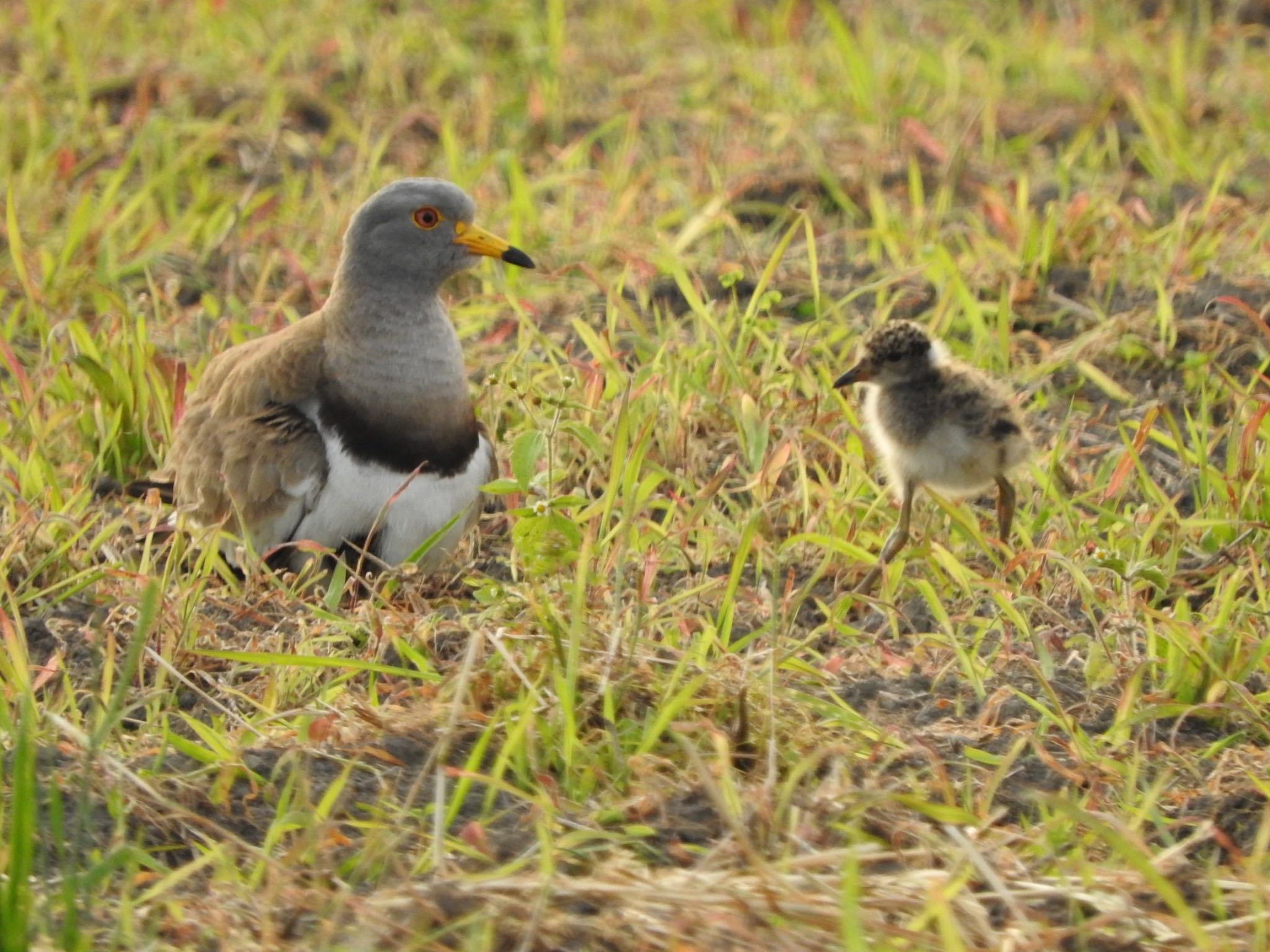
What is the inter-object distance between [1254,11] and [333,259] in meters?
4.68

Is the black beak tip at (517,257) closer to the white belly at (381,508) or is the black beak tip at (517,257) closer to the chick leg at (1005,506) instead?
the white belly at (381,508)

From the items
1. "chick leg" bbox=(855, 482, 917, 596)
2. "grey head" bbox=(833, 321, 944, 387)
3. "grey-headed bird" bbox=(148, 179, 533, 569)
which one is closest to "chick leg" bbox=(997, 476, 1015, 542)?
"chick leg" bbox=(855, 482, 917, 596)

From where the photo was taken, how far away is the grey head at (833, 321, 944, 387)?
4.96 meters

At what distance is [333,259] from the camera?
6.77 m

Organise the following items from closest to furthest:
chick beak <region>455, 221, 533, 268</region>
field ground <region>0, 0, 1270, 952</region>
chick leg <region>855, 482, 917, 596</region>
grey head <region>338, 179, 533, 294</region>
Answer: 1. field ground <region>0, 0, 1270, 952</region>
2. chick leg <region>855, 482, 917, 596</region>
3. grey head <region>338, 179, 533, 294</region>
4. chick beak <region>455, 221, 533, 268</region>

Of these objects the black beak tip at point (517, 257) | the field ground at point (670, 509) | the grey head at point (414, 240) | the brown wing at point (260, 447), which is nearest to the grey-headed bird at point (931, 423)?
the field ground at point (670, 509)

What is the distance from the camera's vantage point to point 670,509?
509 cm

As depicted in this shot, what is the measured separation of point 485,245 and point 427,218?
179 millimetres

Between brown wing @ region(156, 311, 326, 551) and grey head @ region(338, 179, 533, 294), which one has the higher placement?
grey head @ region(338, 179, 533, 294)

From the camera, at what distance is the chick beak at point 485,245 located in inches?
212

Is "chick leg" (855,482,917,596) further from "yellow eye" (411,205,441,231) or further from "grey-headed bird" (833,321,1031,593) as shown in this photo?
"yellow eye" (411,205,441,231)

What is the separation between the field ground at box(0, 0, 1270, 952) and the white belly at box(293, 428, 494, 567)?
0.51 ft

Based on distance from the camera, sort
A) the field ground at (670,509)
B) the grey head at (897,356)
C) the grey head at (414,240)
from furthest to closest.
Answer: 1. the grey head at (414,240)
2. the grey head at (897,356)
3. the field ground at (670,509)

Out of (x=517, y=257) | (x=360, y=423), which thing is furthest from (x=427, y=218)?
(x=360, y=423)
